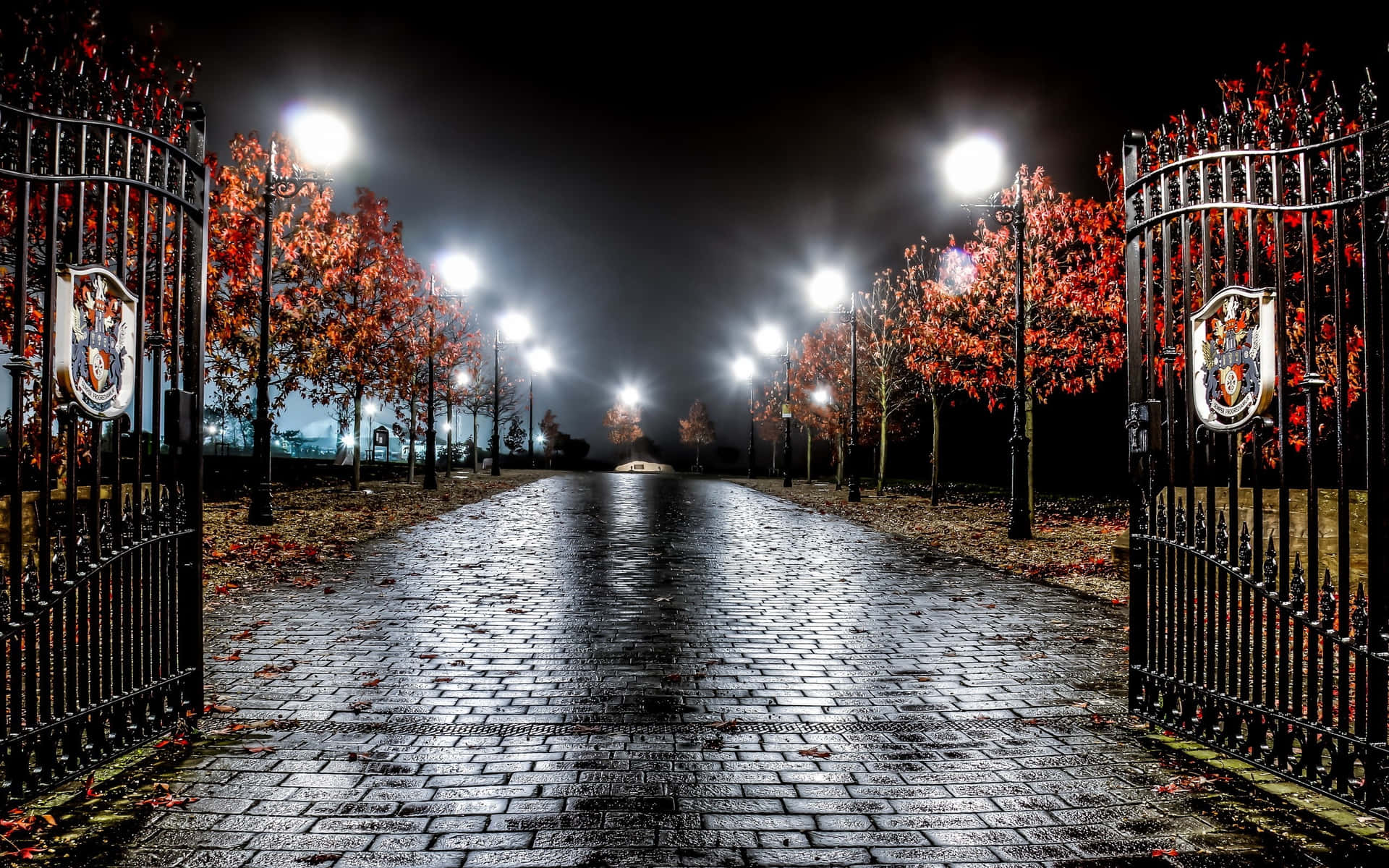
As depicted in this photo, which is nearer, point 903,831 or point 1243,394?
point 903,831

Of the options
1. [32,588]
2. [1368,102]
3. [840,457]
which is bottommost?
[32,588]

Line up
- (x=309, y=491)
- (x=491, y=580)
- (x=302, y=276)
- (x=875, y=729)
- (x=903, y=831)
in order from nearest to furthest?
(x=903, y=831) < (x=875, y=729) < (x=491, y=580) < (x=302, y=276) < (x=309, y=491)

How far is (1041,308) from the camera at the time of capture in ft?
63.1

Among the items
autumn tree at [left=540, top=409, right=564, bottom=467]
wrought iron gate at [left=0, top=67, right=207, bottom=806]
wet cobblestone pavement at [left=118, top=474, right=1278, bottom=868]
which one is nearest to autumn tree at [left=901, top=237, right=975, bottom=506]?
wet cobblestone pavement at [left=118, top=474, right=1278, bottom=868]

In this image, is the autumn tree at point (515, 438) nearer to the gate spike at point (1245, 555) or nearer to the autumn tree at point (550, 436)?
the autumn tree at point (550, 436)

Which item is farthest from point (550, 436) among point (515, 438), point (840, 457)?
point (840, 457)

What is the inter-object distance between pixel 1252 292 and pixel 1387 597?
1.74 meters

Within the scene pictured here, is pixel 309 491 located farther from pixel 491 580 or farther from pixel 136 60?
pixel 491 580

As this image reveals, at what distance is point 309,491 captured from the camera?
987 inches

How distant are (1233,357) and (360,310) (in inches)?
845

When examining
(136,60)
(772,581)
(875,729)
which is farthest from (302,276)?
(875,729)

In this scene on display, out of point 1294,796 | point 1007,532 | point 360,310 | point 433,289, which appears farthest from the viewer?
Result: point 433,289

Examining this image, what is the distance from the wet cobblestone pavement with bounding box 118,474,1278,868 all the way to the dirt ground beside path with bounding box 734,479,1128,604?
1701mm

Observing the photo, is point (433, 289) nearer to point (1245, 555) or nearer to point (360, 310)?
point (360, 310)
